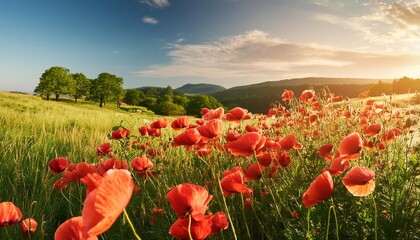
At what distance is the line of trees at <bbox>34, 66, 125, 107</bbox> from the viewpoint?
65562mm

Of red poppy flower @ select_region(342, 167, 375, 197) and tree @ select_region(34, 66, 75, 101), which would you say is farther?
tree @ select_region(34, 66, 75, 101)

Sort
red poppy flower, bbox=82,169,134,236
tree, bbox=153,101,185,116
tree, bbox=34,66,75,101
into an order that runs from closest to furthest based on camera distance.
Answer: red poppy flower, bbox=82,169,134,236, tree, bbox=34,66,75,101, tree, bbox=153,101,185,116

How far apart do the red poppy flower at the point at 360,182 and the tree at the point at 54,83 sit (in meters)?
70.3

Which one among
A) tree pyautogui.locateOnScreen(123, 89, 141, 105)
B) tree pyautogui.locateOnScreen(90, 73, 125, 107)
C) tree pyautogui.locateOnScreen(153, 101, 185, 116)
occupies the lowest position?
tree pyautogui.locateOnScreen(153, 101, 185, 116)

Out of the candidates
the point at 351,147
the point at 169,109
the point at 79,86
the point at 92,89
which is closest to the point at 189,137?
the point at 351,147

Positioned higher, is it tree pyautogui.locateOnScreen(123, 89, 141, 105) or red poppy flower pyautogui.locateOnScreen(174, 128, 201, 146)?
red poppy flower pyautogui.locateOnScreen(174, 128, 201, 146)

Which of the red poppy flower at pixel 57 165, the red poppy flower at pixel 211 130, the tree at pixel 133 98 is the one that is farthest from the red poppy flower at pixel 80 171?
the tree at pixel 133 98

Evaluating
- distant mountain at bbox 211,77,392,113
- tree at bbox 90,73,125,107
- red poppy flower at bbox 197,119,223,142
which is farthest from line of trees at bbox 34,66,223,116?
red poppy flower at bbox 197,119,223,142

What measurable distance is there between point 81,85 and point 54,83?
7.44 meters

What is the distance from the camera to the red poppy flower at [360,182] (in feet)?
4.24

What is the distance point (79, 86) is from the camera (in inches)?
2837

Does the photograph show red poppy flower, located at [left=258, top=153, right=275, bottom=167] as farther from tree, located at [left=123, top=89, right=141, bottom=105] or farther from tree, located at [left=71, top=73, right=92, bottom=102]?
tree, located at [left=123, top=89, right=141, bottom=105]

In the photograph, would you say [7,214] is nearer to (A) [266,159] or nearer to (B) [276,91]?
(A) [266,159]

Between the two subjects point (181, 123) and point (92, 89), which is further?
point (92, 89)
